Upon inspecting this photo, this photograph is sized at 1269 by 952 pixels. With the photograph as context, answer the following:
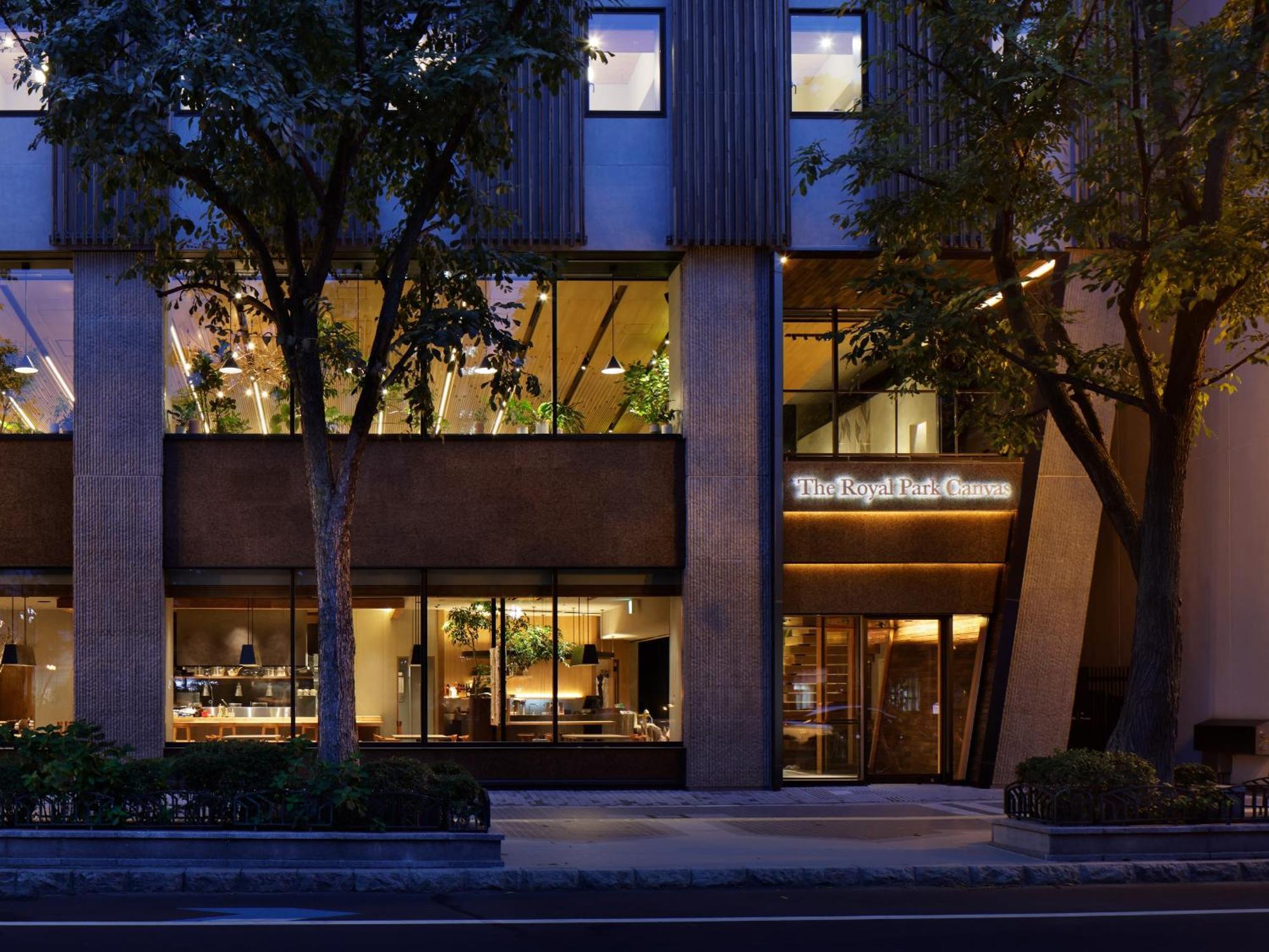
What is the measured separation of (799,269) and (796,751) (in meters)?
7.32

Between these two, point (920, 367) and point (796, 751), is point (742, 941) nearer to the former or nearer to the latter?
point (920, 367)

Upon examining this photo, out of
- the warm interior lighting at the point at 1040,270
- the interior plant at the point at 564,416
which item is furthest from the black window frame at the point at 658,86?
the warm interior lighting at the point at 1040,270

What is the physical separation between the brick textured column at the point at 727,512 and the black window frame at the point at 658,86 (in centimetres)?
218

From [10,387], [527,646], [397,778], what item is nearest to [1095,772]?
[397,778]

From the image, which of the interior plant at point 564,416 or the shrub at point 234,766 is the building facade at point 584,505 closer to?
the interior plant at point 564,416

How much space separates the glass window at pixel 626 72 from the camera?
21.2m

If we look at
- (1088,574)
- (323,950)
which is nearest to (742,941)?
(323,950)

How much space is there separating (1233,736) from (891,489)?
608 centimetres

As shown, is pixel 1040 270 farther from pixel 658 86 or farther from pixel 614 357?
pixel 614 357

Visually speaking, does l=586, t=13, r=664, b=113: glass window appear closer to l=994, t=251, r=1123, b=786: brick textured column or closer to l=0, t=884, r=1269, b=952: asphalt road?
l=994, t=251, r=1123, b=786: brick textured column

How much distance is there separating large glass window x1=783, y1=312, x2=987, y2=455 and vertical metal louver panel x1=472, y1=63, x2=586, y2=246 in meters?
4.02

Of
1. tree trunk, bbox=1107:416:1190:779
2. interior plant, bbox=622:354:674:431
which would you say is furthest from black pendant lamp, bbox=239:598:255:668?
tree trunk, bbox=1107:416:1190:779

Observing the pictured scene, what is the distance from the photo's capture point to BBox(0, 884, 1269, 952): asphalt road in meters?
10.0

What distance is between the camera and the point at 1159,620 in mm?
15070
